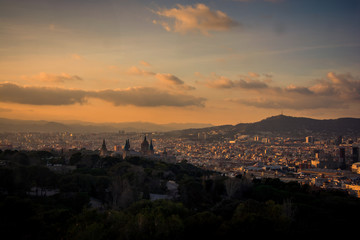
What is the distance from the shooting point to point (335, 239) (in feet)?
45.5

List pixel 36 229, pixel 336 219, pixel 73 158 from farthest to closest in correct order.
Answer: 1. pixel 73 158
2. pixel 336 219
3. pixel 36 229

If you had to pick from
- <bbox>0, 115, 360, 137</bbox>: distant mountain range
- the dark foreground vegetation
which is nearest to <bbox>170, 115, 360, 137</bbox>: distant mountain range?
<bbox>0, 115, 360, 137</bbox>: distant mountain range

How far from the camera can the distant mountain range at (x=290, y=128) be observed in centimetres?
14312

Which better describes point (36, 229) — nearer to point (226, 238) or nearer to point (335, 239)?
point (226, 238)

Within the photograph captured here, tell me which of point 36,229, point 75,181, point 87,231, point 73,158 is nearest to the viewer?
point 87,231

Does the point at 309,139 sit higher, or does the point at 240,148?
the point at 309,139

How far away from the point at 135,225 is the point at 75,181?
14.3 m

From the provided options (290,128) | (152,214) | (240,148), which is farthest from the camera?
(290,128)

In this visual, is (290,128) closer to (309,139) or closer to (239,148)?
(309,139)

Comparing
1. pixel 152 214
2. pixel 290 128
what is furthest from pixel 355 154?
pixel 152 214

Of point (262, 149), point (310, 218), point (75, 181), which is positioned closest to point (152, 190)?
point (75, 181)

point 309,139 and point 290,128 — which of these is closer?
point 309,139

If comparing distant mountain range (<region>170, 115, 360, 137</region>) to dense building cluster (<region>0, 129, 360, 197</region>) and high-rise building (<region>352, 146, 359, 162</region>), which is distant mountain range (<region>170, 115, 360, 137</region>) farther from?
high-rise building (<region>352, 146, 359, 162</region>)

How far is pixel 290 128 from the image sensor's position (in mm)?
155250
